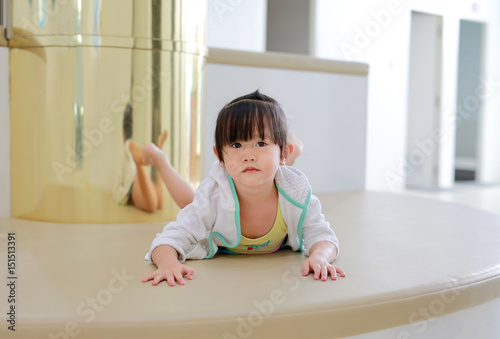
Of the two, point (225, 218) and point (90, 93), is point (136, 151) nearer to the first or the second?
point (90, 93)

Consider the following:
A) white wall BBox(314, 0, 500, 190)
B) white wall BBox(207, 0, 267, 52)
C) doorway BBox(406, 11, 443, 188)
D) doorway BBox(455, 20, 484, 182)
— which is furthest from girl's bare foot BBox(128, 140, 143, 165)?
doorway BBox(455, 20, 484, 182)

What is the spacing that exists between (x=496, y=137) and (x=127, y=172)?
6116 mm

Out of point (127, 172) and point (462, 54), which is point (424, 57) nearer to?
point (462, 54)

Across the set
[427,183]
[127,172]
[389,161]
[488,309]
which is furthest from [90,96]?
[427,183]

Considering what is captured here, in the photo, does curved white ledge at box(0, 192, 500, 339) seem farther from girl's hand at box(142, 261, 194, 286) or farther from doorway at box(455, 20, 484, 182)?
doorway at box(455, 20, 484, 182)

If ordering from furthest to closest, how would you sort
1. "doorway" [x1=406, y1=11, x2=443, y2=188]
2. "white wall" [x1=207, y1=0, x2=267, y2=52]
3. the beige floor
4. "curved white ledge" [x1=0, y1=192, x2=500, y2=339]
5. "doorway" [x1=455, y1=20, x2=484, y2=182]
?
"doorway" [x1=455, y1=20, x2=484, y2=182] → "doorway" [x1=406, y1=11, x2=443, y2=188] → the beige floor → "white wall" [x1=207, y1=0, x2=267, y2=52] → "curved white ledge" [x1=0, y1=192, x2=500, y2=339]

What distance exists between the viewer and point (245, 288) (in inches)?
37.1

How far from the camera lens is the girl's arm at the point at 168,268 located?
97 centimetres

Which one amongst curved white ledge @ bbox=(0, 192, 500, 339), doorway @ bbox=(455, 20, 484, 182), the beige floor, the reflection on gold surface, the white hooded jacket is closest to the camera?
curved white ledge @ bbox=(0, 192, 500, 339)

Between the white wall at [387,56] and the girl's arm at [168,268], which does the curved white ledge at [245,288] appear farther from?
the white wall at [387,56]

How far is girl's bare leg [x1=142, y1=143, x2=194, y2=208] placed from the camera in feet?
A: 4.95

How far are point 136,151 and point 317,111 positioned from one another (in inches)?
34.0

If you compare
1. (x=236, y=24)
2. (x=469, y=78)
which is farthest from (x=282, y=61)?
(x=469, y=78)

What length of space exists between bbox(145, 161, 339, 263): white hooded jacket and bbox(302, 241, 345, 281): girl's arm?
A: 17mm
